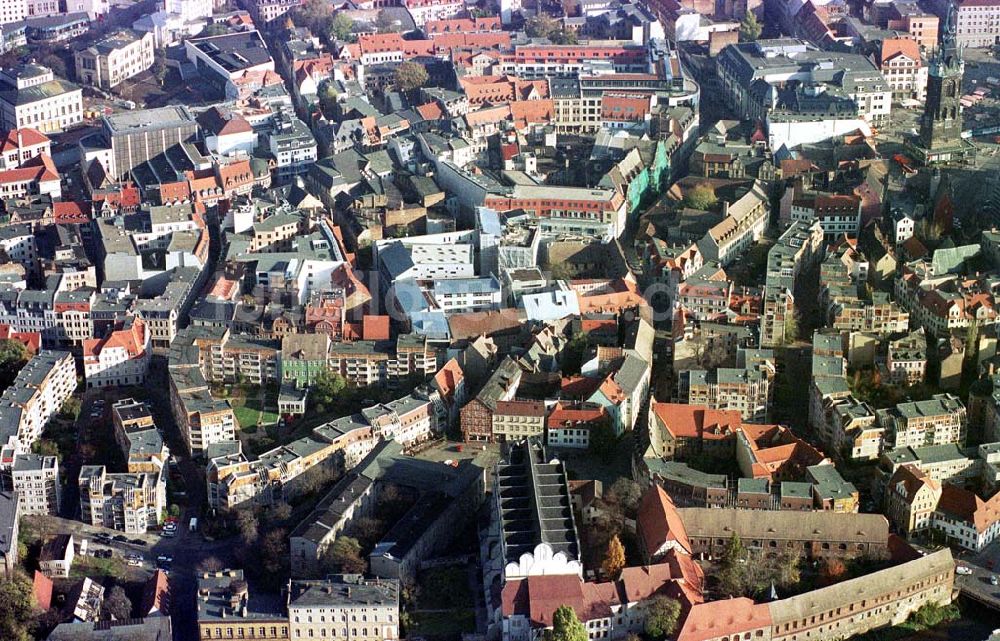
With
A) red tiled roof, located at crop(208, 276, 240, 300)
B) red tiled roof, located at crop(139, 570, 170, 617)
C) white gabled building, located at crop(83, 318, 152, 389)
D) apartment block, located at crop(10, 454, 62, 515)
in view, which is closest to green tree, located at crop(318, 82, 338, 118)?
red tiled roof, located at crop(208, 276, 240, 300)

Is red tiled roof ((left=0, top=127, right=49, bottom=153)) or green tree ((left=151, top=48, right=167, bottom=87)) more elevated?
red tiled roof ((left=0, top=127, right=49, bottom=153))

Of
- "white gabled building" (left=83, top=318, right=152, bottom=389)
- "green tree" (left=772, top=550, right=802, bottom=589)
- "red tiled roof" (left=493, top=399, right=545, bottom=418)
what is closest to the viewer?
"green tree" (left=772, top=550, right=802, bottom=589)

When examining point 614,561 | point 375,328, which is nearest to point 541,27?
point 375,328

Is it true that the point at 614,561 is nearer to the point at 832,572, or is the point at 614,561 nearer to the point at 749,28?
the point at 832,572

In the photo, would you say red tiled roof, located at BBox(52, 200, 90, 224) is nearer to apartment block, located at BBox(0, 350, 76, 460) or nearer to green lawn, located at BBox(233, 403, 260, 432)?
apartment block, located at BBox(0, 350, 76, 460)

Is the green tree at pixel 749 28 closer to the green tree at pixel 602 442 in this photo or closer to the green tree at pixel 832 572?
the green tree at pixel 602 442

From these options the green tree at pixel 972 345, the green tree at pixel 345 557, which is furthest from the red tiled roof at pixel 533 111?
the green tree at pixel 345 557

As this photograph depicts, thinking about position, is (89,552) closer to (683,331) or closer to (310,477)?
(310,477)
